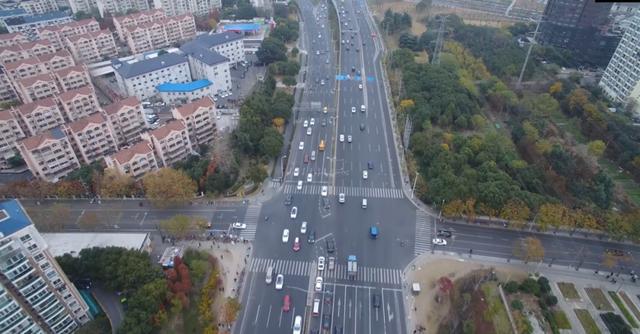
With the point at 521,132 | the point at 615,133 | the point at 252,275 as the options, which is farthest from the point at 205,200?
the point at 615,133

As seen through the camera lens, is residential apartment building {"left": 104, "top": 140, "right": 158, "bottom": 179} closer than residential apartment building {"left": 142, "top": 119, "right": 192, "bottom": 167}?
Yes

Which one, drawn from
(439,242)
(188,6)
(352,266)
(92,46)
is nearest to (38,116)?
(92,46)

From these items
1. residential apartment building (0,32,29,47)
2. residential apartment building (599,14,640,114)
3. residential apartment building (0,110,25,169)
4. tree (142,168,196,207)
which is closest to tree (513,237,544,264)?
tree (142,168,196,207)

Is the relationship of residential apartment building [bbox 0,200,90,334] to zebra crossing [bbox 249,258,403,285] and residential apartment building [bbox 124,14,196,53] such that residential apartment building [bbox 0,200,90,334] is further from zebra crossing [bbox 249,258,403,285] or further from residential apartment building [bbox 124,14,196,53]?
residential apartment building [bbox 124,14,196,53]

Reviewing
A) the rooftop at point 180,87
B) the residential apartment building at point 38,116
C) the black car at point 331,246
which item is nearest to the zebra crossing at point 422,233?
the black car at point 331,246

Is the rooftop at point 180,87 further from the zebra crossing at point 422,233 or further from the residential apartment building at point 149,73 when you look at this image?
the zebra crossing at point 422,233
